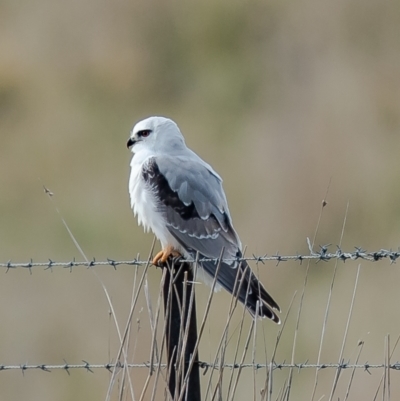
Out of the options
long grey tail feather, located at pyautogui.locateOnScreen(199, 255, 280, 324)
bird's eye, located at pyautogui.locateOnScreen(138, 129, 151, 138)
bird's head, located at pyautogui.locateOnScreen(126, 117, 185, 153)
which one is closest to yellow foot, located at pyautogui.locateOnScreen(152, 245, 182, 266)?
long grey tail feather, located at pyautogui.locateOnScreen(199, 255, 280, 324)

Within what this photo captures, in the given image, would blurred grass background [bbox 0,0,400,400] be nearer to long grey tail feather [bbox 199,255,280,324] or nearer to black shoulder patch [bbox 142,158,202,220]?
black shoulder patch [bbox 142,158,202,220]

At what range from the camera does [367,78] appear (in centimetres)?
Result: 1511

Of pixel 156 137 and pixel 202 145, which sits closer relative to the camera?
pixel 156 137

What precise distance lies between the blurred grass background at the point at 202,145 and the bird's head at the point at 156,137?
3354 mm

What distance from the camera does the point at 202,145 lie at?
551 inches

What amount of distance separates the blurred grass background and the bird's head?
335cm

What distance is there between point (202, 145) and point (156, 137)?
8369 mm

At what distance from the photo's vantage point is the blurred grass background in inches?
406

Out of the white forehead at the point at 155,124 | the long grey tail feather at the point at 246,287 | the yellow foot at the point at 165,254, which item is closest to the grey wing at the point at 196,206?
the yellow foot at the point at 165,254

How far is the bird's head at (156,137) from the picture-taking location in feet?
18.4

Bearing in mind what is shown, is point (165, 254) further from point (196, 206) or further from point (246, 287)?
point (246, 287)

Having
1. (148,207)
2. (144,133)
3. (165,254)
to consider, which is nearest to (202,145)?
(144,133)

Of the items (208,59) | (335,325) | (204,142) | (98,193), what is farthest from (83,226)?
(208,59)

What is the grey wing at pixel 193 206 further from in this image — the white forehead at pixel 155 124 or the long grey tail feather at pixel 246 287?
the white forehead at pixel 155 124
